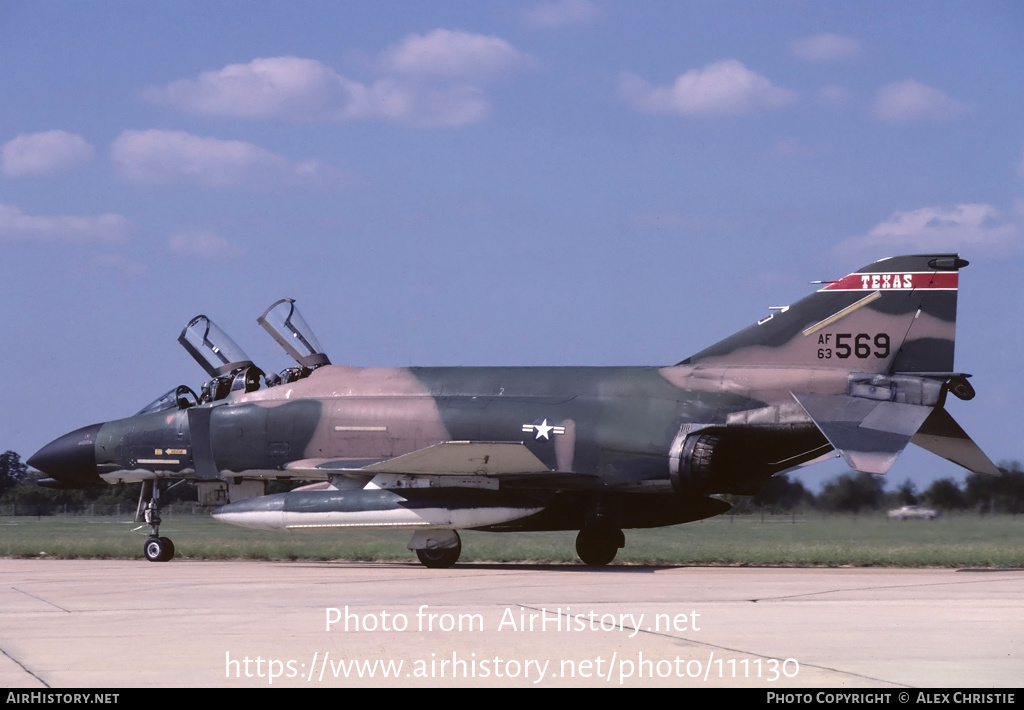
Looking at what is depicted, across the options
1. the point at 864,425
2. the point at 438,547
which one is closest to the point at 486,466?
the point at 438,547

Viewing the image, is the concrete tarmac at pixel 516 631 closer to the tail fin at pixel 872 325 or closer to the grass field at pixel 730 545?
the grass field at pixel 730 545

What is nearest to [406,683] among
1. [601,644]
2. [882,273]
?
[601,644]

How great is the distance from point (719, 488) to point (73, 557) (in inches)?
437

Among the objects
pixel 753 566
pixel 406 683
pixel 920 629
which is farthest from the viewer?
pixel 753 566

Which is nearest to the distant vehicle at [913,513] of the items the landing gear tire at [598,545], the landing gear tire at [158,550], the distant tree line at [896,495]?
the distant tree line at [896,495]

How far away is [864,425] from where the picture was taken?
50.0ft

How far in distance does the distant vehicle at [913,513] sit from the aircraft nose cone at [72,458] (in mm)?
12968

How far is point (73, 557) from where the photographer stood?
2055 cm

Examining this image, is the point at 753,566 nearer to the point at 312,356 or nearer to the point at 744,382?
the point at 744,382

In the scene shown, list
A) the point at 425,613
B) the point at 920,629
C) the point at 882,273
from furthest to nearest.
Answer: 1. the point at 882,273
2. the point at 425,613
3. the point at 920,629

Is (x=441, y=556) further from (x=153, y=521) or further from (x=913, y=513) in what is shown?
(x=913, y=513)

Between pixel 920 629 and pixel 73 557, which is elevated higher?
pixel 920 629

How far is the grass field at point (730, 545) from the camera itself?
17.8m

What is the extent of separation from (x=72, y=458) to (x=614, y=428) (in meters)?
9.48
